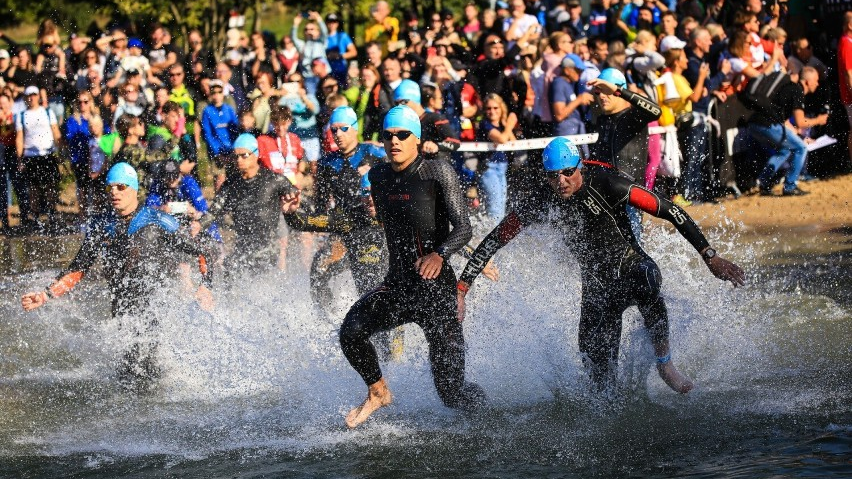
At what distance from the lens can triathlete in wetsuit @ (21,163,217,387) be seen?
27.5 feet

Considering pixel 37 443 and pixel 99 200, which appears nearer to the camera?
pixel 37 443

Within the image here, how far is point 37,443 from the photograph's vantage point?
757cm

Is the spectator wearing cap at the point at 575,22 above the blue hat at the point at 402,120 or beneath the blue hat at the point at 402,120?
above

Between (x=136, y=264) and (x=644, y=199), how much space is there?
3.49 metres

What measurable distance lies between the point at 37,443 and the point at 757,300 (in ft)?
18.4

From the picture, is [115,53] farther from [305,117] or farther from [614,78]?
[614,78]

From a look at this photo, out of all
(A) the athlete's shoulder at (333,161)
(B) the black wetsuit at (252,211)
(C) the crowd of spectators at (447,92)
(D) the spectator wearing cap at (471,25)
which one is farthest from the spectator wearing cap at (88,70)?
(A) the athlete's shoulder at (333,161)

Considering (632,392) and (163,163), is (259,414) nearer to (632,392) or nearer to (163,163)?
(632,392)

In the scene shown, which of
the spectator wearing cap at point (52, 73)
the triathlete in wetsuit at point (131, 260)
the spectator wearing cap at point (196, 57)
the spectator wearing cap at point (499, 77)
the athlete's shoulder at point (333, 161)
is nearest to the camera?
the triathlete in wetsuit at point (131, 260)

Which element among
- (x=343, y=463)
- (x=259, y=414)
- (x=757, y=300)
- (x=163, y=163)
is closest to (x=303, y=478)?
(x=343, y=463)

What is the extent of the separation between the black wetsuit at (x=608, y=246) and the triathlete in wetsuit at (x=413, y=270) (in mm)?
284

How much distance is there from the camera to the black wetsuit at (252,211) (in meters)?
10.1

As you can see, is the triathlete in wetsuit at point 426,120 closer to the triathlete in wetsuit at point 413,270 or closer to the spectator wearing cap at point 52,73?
the triathlete in wetsuit at point 413,270

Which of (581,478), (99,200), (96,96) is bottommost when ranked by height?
(581,478)
